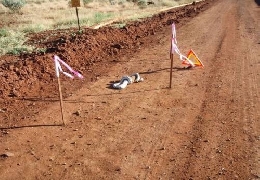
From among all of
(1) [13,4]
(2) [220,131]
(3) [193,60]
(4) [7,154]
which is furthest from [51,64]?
(1) [13,4]

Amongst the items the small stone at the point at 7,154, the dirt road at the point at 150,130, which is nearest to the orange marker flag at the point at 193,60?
the dirt road at the point at 150,130

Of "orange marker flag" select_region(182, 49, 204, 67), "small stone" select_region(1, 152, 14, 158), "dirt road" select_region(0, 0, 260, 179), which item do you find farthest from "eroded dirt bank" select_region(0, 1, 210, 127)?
"orange marker flag" select_region(182, 49, 204, 67)

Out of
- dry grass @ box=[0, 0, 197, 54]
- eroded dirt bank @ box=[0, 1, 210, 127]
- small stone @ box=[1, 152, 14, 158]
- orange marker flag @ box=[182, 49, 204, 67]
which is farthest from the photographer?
dry grass @ box=[0, 0, 197, 54]

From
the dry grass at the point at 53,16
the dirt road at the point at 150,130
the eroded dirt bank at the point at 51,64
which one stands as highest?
the eroded dirt bank at the point at 51,64

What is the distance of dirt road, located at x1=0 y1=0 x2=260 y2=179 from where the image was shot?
20.3ft

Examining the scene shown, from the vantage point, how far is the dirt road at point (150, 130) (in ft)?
20.3

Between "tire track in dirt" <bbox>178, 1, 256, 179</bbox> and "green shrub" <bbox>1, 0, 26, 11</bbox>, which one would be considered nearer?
"tire track in dirt" <bbox>178, 1, 256, 179</bbox>

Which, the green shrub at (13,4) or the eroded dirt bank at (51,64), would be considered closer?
the eroded dirt bank at (51,64)

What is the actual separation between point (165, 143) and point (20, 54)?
29.2 feet

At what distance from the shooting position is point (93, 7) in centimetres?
3275

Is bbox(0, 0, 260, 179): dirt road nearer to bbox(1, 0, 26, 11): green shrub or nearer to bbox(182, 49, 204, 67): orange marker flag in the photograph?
bbox(182, 49, 204, 67): orange marker flag

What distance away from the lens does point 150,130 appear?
7.52 meters

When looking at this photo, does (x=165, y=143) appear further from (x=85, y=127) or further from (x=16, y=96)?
(x=16, y=96)

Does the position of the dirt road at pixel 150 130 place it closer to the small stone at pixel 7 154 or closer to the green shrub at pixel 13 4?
the small stone at pixel 7 154
